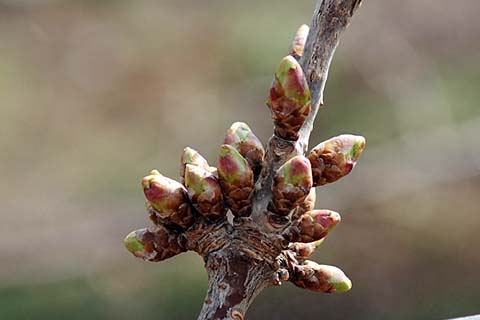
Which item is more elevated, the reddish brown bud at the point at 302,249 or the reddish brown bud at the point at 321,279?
the reddish brown bud at the point at 302,249

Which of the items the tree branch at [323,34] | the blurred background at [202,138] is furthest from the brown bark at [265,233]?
the blurred background at [202,138]

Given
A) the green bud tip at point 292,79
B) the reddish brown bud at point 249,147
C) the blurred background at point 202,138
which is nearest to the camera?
the green bud tip at point 292,79

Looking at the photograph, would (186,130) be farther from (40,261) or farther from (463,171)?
(463,171)

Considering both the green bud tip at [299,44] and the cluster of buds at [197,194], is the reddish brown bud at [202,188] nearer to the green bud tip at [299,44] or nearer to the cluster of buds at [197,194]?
the cluster of buds at [197,194]

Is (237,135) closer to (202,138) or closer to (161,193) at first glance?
(161,193)

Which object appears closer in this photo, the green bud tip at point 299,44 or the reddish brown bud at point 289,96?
the reddish brown bud at point 289,96

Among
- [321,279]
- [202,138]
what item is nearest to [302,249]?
[321,279]

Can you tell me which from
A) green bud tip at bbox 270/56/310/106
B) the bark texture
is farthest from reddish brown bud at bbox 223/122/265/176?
green bud tip at bbox 270/56/310/106
